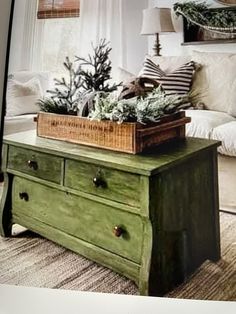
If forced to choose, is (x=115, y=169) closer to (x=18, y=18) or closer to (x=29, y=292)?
(x=29, y=292)

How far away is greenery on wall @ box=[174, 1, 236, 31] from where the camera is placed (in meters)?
0.99

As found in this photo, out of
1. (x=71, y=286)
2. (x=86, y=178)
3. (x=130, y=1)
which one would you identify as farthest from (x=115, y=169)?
(x=130, y=1)

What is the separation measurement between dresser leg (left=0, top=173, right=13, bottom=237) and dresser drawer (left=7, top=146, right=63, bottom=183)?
7cm

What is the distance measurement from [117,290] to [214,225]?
13.6 inches

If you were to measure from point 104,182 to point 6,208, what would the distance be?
508 mm

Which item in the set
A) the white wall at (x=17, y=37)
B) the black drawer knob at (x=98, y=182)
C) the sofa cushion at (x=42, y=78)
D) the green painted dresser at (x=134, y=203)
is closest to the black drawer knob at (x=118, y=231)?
the green painted dresser at (x=134, y=203)

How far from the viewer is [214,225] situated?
3.47 ft

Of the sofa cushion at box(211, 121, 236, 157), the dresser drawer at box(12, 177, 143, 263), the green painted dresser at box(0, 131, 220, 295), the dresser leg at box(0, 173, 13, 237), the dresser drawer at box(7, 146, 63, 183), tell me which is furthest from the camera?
the dresser leg at box(0, 173, 13, 237)

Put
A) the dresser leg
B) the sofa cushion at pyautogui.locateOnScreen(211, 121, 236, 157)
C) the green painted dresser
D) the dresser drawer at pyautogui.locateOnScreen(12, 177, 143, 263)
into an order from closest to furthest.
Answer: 1. the sofa cushion at pyautogui.locateOnScreen(211, 121, 236, 157)
2. the green painted dresser
3. the dresser drawer at pyautogui.locateOnScreen(12, 177, 143, 263)
4. the dresser leg

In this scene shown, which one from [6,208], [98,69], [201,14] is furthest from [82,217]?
[201,14]

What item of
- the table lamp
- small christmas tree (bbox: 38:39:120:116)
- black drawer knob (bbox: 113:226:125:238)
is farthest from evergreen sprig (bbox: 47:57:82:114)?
black drawer knob (bbox: 113:226:125:238)

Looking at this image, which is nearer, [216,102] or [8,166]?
[216,102]

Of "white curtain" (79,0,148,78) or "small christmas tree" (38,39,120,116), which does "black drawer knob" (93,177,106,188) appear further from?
"white curtain" (79,0,148,78)

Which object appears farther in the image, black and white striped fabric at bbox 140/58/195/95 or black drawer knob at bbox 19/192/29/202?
black drawer knob at bbox 19/192/29/202
